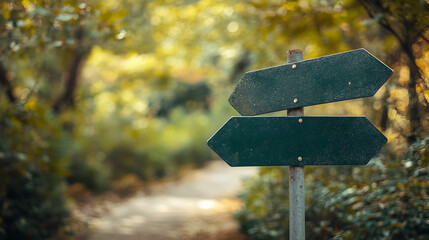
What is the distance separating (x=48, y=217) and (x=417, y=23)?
4696 millimetres

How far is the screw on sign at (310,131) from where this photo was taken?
2.26 m

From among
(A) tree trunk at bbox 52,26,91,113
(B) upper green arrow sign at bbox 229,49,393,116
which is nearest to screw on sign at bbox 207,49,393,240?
(B) upper green arrow sign at bbox 229,49,393,116

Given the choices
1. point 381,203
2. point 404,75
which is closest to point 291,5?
point 404,75

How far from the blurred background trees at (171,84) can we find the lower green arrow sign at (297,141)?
99 cm

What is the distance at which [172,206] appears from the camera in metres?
8.36

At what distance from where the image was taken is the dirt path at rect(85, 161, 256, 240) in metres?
6.26

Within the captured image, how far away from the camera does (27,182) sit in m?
5.06

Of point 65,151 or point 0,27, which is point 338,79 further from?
point 65,151

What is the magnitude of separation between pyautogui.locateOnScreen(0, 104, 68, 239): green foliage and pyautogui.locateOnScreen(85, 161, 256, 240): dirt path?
0.74 meters

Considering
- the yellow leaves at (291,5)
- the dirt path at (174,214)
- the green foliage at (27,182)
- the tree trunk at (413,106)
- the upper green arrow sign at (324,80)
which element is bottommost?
the dirt path at (174,214)

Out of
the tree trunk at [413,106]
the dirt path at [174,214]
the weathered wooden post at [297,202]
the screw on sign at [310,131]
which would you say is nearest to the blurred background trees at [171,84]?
the tree trunk at [413,106]

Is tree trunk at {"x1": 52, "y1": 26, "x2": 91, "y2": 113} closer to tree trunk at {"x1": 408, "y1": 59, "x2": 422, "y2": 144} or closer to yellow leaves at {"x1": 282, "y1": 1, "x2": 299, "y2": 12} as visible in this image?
yellow leaves at {"x1": 282, "y1": 1, "x2": 299, "y2": 12}

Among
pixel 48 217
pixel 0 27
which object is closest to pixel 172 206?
pixel 48 217

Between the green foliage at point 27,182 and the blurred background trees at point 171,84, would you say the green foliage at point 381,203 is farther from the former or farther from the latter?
the green foliage at point 27,182
